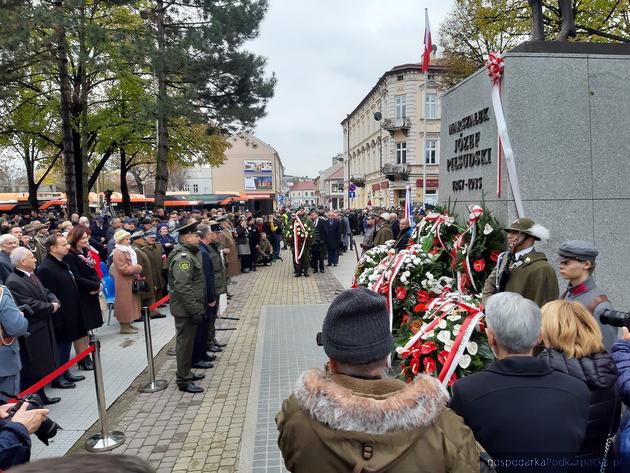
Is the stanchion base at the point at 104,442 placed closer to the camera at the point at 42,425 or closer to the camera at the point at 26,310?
the camera at the point at 26,310

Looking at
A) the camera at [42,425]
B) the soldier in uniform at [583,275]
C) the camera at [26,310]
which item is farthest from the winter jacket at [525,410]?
the camera at [26,310]

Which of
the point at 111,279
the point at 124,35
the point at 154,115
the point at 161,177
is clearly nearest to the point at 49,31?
the point at 124,35

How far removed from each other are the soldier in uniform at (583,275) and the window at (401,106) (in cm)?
4321

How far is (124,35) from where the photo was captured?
16.1m

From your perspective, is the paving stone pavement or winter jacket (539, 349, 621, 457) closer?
winter jacket (539, 349, 621, 457)

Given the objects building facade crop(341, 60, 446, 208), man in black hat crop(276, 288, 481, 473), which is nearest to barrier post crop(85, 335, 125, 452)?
man in black hat crop(276, 288, 481, 473)

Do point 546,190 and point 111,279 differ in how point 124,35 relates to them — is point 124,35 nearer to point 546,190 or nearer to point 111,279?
point 111,279

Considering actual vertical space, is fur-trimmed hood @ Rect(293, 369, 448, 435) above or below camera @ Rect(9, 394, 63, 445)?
above

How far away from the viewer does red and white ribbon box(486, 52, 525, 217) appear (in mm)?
5016

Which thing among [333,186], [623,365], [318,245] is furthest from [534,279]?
[333,186]

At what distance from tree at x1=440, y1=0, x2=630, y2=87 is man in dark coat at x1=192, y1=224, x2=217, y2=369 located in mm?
10830

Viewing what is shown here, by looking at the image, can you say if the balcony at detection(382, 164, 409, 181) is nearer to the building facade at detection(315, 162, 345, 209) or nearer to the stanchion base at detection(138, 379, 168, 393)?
the stanchion base at detection(138, 379, 168, 393)

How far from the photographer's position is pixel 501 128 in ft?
16.5

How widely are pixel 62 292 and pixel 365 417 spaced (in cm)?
561
